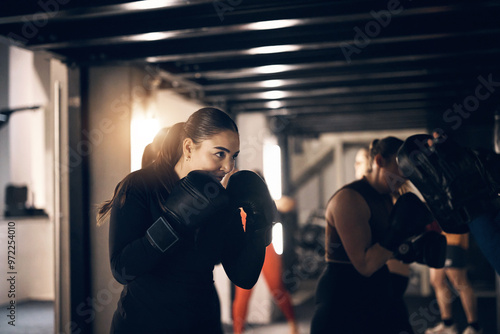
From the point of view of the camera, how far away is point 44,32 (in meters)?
2.86

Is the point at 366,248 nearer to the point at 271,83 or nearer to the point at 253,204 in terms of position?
the point at 253,204

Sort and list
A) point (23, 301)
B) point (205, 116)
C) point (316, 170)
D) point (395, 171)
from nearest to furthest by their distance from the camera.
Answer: point (205, 116), point (395, 171), point (23, 301), point (316, 170)

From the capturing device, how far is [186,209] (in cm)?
149

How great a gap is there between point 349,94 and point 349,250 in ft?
10.1

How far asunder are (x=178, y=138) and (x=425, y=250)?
1425 mm

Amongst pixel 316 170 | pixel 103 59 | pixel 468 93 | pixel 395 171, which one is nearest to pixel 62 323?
pixel 103 59

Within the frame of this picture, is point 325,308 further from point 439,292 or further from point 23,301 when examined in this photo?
point 23,301

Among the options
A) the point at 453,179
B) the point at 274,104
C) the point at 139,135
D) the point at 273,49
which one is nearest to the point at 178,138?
the point at 453,179

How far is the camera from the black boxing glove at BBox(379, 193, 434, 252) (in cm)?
221

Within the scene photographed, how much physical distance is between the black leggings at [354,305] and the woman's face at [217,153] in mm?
1028

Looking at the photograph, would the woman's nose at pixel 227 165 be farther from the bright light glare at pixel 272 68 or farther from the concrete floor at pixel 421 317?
the concrete floor at pixel 421 317

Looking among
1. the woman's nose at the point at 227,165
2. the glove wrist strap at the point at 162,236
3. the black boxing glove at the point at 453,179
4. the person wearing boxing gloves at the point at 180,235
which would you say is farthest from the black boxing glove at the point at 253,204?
the black boxing glove at the point at 453,179

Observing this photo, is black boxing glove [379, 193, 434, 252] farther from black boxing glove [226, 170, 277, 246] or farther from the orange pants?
the orange pants

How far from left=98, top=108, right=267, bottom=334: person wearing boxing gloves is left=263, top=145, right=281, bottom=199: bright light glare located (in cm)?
415
